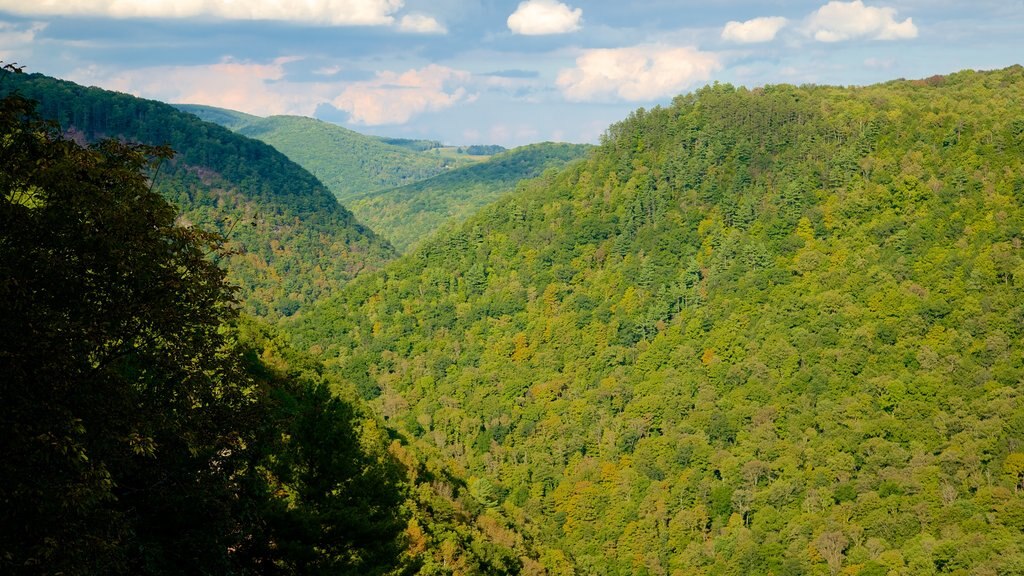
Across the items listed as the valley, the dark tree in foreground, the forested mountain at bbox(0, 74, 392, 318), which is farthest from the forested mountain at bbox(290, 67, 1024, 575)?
the dark tree in foreground

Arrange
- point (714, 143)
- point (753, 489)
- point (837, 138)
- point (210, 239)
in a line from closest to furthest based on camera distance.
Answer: point (210, 239)
point (753, 489)
point (837, 138)
point (714, 143)

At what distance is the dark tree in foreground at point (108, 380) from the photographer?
11758 mm

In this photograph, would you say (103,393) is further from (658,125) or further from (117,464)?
(658,125)

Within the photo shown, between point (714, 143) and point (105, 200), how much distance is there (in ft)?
445

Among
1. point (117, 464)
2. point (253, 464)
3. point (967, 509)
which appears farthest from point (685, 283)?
point (117, 464)

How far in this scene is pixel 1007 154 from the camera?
106 m

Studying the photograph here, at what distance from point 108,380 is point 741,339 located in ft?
324

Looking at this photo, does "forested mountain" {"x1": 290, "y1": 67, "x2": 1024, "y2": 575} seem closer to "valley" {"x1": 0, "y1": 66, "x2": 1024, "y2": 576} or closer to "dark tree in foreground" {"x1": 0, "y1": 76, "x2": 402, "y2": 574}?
"valley" {"x1": 0, "y1": 66, "x2": 1024, "y2": 576}

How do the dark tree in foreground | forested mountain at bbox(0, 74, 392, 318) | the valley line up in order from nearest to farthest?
the dark tree in foreground
the valley
forested mountain at bbox(0, 74, 392, 318)

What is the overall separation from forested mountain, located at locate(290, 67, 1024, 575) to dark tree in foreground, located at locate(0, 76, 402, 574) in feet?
133

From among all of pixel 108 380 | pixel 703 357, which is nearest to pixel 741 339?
pixel 703 357

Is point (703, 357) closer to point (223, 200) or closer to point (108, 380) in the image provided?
point (108, 380)

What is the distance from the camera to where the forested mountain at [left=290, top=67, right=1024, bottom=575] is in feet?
253

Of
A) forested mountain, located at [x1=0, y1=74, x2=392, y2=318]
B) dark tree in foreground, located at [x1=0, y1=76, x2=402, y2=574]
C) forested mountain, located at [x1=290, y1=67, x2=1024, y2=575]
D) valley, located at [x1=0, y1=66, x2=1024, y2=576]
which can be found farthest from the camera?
forested mountain, located at [x1=0, y1=74, x2=392, y2=318]
